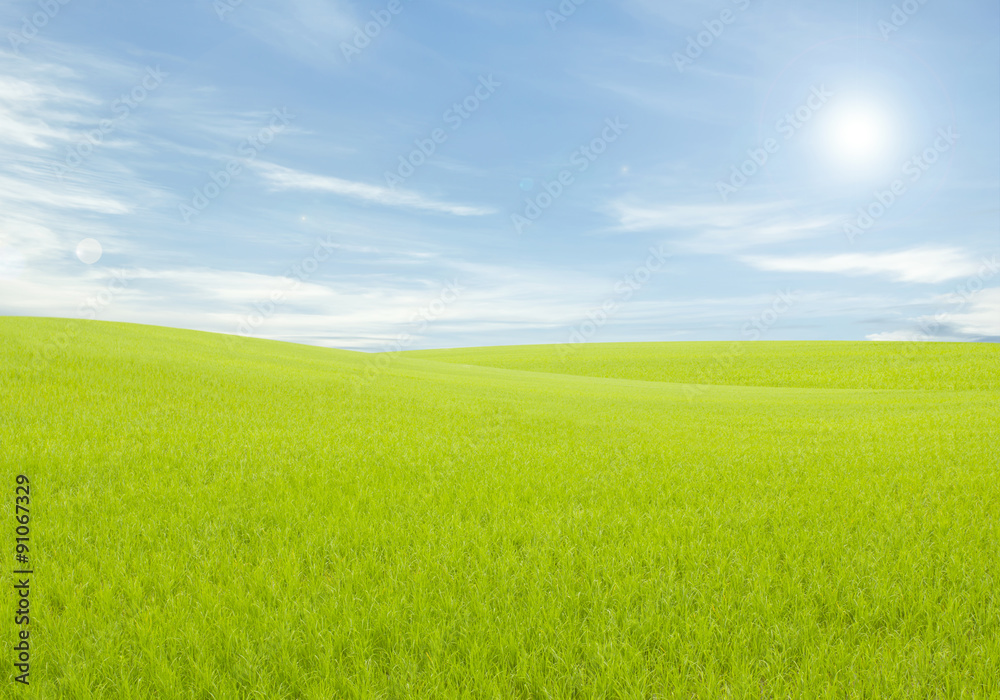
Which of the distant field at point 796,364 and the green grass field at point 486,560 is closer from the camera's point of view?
the green grass field at point 486,560

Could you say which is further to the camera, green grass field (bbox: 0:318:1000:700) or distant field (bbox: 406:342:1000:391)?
distant field (bbox: 406:342:1000:391)

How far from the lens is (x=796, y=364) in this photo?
158ft

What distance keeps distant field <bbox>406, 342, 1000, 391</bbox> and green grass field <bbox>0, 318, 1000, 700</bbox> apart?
32822mm

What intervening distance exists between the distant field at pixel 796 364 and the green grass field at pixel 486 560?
108 ft

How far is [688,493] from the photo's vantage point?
8172 mm

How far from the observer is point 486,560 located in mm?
5500

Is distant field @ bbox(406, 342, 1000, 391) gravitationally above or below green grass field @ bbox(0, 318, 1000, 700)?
above

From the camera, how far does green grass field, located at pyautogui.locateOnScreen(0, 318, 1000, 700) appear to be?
390 centimetres

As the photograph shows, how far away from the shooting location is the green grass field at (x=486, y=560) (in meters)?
3.90

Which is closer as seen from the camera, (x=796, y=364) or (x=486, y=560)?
(x=486, y=560)

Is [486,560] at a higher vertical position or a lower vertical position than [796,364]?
lower

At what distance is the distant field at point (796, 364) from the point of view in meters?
40.7

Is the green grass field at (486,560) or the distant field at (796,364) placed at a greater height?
the distant field at (796,364)

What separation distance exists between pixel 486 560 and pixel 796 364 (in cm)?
5099
